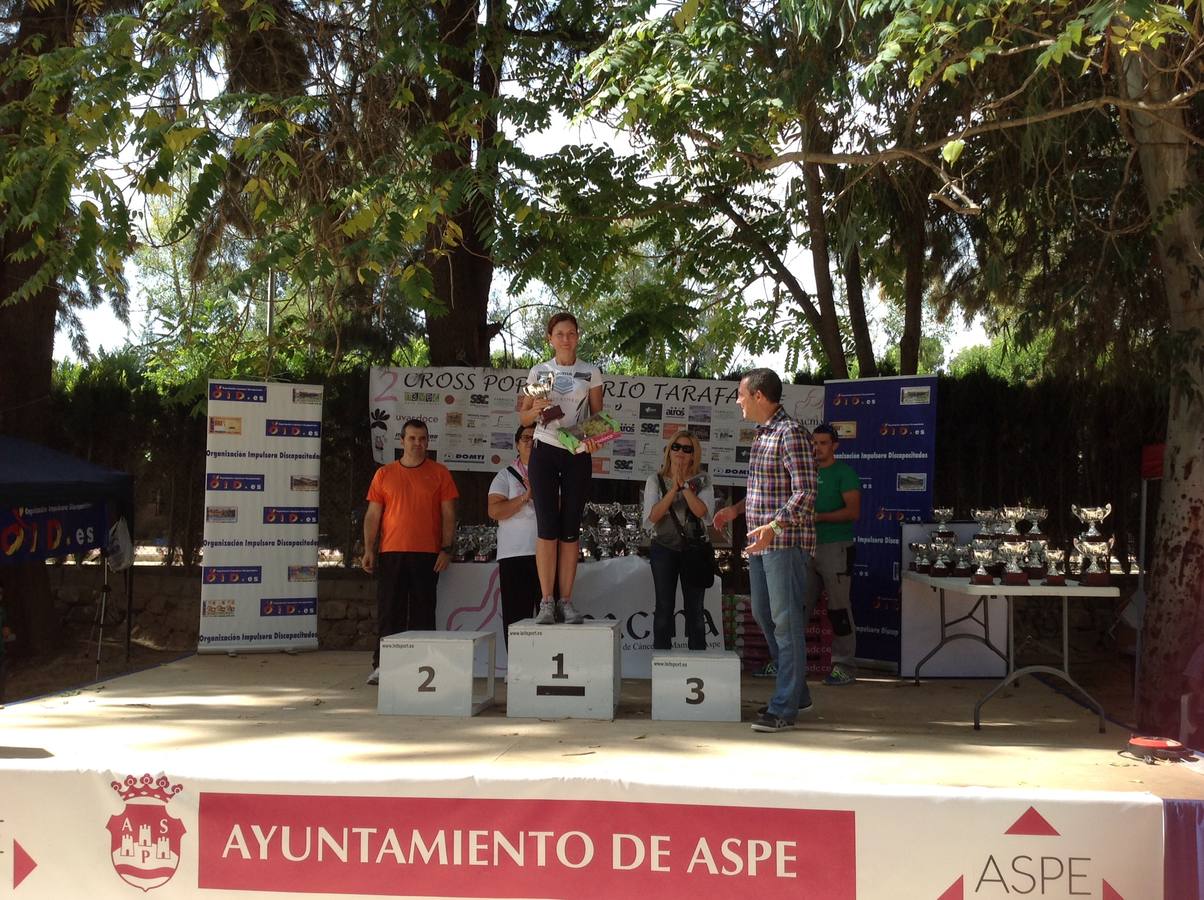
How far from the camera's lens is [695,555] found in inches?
268

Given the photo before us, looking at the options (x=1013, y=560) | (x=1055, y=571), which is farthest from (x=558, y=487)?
(x=1055, y=571)

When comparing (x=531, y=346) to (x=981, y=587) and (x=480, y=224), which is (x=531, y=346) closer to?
(x=480, y=224)

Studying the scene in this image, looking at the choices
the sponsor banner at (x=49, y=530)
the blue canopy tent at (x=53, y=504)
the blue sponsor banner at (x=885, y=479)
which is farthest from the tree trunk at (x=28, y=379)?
the blue sponsor banner at (x=885, y=479)

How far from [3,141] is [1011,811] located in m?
7.28

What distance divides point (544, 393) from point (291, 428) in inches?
134

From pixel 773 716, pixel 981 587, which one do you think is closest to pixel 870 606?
pixel 981 587

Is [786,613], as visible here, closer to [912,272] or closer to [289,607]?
[289,607]

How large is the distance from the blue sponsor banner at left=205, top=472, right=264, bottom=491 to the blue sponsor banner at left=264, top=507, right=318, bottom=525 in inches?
8.0

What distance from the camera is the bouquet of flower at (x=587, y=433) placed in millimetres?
5891

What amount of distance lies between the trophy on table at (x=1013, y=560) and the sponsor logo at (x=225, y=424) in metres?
5.51

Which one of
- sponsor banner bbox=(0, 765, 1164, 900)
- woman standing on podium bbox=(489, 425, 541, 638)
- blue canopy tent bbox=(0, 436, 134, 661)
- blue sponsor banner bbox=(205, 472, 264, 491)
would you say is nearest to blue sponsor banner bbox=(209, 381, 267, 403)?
blue sponsor banner bbox=(205, 472, 264, 491)

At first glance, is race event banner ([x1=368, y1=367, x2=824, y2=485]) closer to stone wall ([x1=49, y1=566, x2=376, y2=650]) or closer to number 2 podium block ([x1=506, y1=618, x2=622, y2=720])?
stone wall ([x1=49, y1=566, x2=376, y2=650])

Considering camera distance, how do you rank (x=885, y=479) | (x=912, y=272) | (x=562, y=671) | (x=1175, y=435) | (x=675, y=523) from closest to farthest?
(x=562, y=671) → (x=1175, y=435) → (x=675, y=523) → (x=885, y=479) → (x=912, y=272)

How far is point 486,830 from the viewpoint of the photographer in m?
3.20
